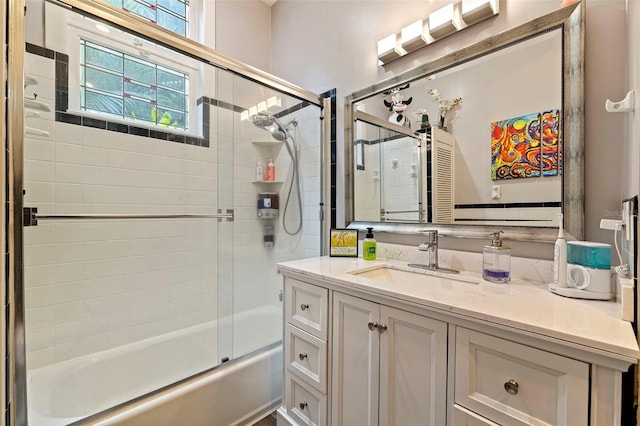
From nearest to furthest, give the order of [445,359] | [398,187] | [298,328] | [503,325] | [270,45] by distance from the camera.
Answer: [503,325], [445,359], [298,328], [398,187], [270,45]

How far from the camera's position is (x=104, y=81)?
1.79 m

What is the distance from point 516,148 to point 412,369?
94 centimetres

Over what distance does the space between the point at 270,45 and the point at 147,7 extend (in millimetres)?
897

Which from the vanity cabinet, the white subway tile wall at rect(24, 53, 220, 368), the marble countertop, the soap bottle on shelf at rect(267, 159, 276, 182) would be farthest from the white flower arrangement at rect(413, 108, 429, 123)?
the white subway tile wall at rect(24, 53, 220, 368)

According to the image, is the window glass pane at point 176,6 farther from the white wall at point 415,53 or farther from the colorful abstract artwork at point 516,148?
the colorful abstract artwork at point 516,148

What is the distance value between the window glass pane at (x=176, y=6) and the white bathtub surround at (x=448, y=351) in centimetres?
209

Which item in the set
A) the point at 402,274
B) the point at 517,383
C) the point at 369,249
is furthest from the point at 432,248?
the point at 517,383

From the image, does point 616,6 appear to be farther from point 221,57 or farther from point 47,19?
point 47,19

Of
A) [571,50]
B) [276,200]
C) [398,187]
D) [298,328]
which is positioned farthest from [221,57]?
[571,50]

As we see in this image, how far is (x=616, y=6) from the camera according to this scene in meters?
1.00

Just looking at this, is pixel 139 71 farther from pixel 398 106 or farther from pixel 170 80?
pixel 398 106

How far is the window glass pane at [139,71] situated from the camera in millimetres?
1869

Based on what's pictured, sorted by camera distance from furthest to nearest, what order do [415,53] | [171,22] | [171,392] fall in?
[171,22], [415,53], [171,392]

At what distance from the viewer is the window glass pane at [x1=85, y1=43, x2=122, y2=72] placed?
5.64 feet
